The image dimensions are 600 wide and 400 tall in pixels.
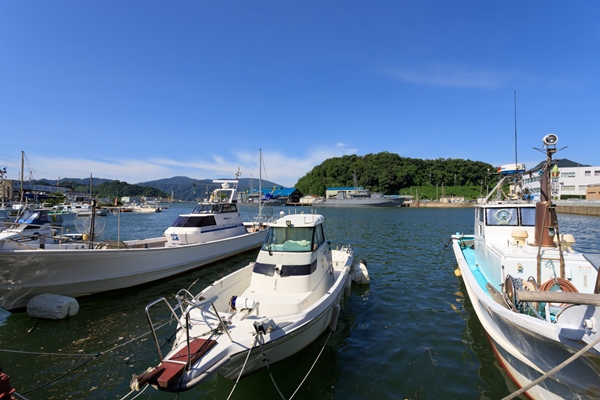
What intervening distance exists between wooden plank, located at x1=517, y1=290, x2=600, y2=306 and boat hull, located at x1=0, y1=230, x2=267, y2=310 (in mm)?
12010

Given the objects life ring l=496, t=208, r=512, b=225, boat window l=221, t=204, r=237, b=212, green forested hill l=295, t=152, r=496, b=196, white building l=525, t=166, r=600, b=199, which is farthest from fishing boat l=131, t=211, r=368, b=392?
green forested hill l=295, t=152, r=496, b=196

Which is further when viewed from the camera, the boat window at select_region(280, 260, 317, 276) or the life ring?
the life ring

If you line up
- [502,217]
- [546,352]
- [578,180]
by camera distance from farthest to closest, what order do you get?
[578,180] < [502,217] < [546,352]

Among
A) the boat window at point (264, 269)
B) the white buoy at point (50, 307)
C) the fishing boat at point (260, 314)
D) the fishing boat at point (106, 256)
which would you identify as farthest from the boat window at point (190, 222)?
the boat window at point (264, 269)

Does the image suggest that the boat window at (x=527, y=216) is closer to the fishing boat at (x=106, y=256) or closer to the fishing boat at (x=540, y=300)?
the fishing boat at (x=540, y=300)

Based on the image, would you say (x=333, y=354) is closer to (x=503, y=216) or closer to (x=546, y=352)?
(x=546, y=352)

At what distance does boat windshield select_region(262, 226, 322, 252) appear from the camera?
804 cm

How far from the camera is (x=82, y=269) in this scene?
10.1 metres

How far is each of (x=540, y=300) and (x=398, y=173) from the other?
409 ft

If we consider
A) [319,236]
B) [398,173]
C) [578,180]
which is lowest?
[319,236]

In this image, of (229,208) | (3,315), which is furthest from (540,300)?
(229,208)

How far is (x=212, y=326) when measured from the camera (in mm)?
5105

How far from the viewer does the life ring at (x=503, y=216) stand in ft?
30.2

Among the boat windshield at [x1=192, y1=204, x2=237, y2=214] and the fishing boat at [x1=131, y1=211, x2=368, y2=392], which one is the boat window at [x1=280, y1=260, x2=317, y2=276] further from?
the boat windshield at [x1=192, y1=204, x2=237, y2=214]
